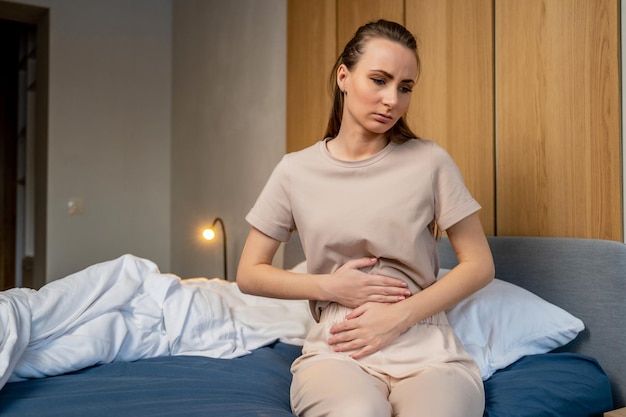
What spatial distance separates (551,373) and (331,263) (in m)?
0.62

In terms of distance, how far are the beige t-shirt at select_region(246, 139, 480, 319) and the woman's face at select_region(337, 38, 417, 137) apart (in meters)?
0.08

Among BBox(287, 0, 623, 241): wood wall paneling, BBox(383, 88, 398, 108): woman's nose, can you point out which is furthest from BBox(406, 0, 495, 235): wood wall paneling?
BBox(383, 88, 398, 108): woman's nose

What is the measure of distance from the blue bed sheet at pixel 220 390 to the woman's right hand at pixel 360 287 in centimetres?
27

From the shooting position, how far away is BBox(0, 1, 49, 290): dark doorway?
14.2 ft

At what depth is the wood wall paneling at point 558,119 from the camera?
178 cm

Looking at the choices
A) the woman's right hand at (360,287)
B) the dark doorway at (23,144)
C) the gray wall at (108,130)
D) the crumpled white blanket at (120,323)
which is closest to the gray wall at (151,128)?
the gray wall at (108,130)

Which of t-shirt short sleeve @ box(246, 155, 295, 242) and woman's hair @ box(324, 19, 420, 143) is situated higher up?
woman's hair @ box(324, 19, 420, 143)

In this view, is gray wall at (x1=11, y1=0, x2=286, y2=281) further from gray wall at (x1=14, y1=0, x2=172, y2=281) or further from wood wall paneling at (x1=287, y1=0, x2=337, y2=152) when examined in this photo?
wood wall paneling at (x1=287, y1=0, x2=337, y2=152)

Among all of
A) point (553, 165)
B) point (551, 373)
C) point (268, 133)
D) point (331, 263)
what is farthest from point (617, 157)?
point (268, 133)

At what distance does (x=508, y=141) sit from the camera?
2.08 meters

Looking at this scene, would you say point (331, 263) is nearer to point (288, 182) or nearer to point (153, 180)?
point (288, 182)

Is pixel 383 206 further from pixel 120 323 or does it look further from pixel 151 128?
pixel 151 128

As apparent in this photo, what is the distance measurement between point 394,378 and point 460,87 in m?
1.32

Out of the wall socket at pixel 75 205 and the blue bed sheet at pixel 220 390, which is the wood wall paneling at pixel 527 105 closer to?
the blue bed sheet at pixel 220 390
